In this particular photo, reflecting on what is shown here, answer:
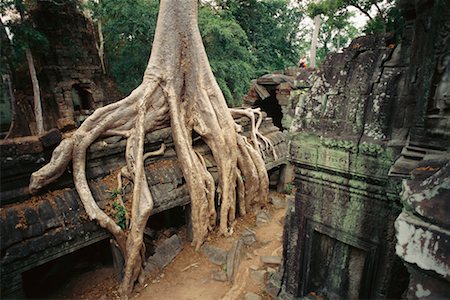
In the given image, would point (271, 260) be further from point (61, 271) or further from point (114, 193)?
point (61, 271)

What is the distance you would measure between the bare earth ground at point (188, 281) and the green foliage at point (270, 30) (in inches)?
505

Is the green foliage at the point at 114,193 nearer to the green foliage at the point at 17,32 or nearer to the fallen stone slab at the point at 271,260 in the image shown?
the fallen stone slab at the point at 271,260

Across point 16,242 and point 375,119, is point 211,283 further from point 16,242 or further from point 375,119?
point 375,119

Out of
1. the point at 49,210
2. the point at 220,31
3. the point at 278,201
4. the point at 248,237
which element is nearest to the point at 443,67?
the point at 49,210

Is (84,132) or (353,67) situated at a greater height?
(353,67)

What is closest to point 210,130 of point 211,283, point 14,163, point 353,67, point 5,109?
point 211,283

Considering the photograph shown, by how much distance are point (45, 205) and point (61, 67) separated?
10503mm

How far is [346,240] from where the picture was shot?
7.54ft

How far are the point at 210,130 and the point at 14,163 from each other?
3.25 metres

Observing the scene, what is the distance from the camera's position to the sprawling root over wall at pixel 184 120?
4738 mm

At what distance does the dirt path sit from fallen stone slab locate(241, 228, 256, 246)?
9 cm

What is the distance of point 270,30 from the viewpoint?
16.2 metres

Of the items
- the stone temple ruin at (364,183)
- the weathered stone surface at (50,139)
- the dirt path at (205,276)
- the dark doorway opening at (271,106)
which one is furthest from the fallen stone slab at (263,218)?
the dark doorway opening at (271,106)

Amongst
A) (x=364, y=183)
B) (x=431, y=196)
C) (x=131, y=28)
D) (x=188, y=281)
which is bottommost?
(x=188, y=281)
